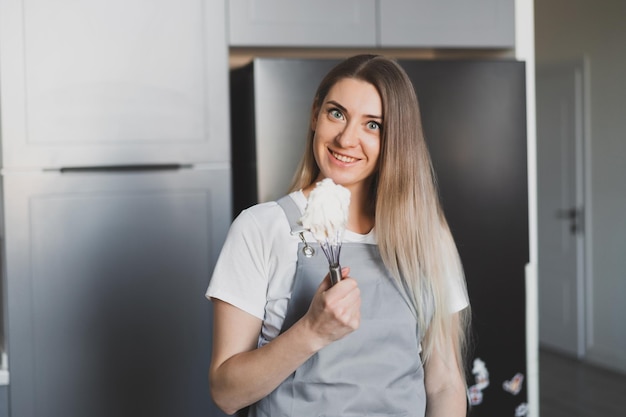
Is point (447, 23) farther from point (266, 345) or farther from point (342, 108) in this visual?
point (266, 345)

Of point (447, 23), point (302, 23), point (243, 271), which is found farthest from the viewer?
point (447, 23)

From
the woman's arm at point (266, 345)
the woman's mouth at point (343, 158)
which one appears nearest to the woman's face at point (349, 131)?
the woman's mouth at point (343, 158)

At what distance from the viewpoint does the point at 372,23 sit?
2.33 meters

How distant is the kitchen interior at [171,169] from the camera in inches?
82.3

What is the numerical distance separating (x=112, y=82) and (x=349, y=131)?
1.06m

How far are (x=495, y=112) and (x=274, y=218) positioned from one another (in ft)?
4.20

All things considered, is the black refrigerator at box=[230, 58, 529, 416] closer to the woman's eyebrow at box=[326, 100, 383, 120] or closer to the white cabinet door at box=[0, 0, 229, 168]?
the white cabinet door at box=[0, 0, 229, 168]

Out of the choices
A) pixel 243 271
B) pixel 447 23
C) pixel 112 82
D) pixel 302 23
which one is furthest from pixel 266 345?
pixel 447 23

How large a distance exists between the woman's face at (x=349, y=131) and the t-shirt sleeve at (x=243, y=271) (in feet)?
0.53

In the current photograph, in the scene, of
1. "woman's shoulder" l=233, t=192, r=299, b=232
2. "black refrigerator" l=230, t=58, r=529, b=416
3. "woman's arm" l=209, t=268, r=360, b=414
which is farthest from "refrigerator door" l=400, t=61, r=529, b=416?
"woman's arm" l=209, t=268, r=360, b=414

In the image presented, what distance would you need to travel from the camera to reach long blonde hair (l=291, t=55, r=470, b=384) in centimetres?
129

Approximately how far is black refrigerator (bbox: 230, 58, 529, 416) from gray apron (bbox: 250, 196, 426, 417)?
990 mm

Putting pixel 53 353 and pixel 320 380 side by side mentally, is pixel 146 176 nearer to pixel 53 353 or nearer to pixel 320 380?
pixel 53 353

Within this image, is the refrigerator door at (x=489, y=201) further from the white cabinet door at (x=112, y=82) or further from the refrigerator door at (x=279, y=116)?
the white cabinet door at (x=112, y=82)
